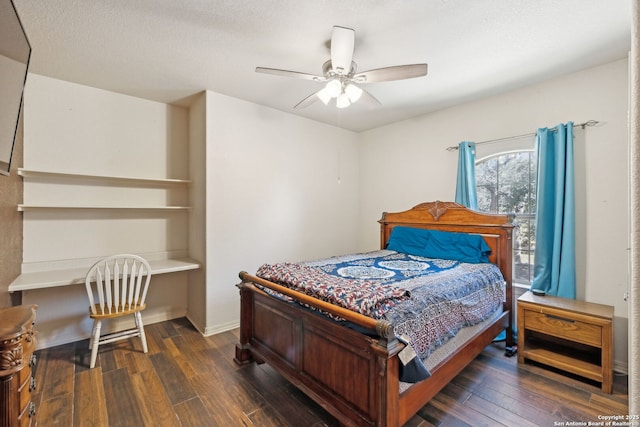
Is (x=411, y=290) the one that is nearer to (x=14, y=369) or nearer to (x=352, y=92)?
(x=352, y=92)

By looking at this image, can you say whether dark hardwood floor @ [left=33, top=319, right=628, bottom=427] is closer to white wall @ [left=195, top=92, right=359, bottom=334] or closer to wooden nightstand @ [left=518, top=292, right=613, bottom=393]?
wooden nightstand @ [left=518, top=292, right=613, bottom=393]

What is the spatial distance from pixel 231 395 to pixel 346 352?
1027mm

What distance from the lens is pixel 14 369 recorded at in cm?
118

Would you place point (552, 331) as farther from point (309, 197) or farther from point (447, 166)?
point (309, 197)

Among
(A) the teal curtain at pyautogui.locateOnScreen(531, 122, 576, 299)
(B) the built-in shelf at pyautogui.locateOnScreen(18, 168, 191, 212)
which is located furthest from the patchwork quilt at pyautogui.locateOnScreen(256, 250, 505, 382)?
(B) the built-in shelf at pyautogui.locateOnScreen(18, 168, 191, 212)

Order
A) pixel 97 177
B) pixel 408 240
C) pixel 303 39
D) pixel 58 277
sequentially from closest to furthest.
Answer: pixel 303 39, pixel 58 277, pixel 97 177, pixel 408 240

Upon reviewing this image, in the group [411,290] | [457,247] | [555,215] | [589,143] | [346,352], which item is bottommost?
[346,352]

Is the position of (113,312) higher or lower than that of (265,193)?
lower

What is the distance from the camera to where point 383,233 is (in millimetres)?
3980

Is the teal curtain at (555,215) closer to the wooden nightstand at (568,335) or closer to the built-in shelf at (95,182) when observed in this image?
the wooden nightstand at (568,335)

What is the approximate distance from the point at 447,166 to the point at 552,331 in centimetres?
200

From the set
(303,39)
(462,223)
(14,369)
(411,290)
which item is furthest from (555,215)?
(14,369)

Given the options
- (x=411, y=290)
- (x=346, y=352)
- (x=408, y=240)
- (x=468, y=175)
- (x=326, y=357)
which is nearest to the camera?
(x=346, y=352)

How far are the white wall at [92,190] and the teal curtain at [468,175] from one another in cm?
329
